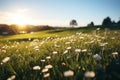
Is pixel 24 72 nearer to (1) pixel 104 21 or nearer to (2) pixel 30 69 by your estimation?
(2) pixel 30 69

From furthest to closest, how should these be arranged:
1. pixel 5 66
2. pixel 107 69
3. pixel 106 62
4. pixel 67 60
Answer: pixel 5 66, pixel 67 60, pixel 106 62, pixel 107 69

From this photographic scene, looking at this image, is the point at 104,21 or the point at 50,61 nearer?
the point at 50,61

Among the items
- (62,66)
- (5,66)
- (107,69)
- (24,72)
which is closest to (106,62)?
(107,69)

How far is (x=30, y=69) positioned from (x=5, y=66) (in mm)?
909

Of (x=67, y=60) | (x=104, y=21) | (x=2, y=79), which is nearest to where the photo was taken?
(x=2, y=79)

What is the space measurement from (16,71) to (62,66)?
43.8 inches

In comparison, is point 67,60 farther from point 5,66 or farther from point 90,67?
point 5,66

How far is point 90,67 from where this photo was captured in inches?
147

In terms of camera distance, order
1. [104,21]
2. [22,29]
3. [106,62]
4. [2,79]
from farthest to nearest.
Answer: [22,29], [104,21], [2,79], [106,62]

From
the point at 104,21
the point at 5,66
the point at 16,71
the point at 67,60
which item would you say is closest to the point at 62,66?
the point at 67,60

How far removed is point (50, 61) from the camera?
15.6ft

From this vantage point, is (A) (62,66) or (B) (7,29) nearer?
(A) (62,66)

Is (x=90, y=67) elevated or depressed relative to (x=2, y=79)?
elevated

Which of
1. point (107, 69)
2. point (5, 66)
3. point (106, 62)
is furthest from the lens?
point (5, 66)
